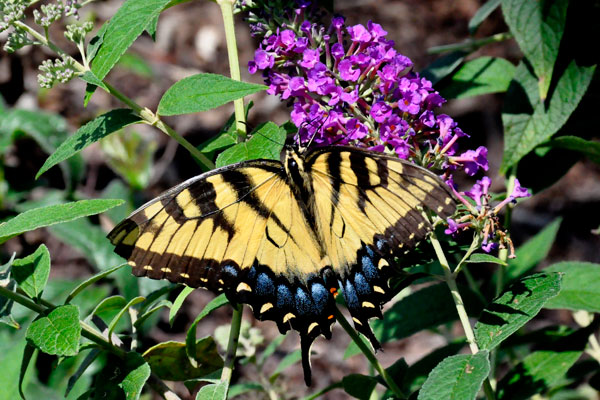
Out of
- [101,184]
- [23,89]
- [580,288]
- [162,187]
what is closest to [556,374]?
[580,288]

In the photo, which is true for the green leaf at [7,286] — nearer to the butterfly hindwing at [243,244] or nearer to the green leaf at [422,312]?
the butterfly hindwing at [243,244]

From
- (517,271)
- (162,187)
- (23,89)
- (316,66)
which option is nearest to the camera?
(316,66)

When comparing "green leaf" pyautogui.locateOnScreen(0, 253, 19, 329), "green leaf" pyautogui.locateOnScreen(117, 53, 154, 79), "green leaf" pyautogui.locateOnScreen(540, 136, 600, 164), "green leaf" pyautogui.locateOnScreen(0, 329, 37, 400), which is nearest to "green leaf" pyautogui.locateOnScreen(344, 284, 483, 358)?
"green leaf" pyautogui.locateOnScreen(540, 136, 600, 164)

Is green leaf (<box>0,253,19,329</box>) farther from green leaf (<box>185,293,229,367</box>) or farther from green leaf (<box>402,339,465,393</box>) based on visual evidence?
green leaf (<box>402,339,465,393</box>)

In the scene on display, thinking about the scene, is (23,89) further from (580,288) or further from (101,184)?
(580,288)

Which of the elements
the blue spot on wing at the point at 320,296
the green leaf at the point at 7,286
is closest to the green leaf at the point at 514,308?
the blue spot on wing at the point at 320,296
